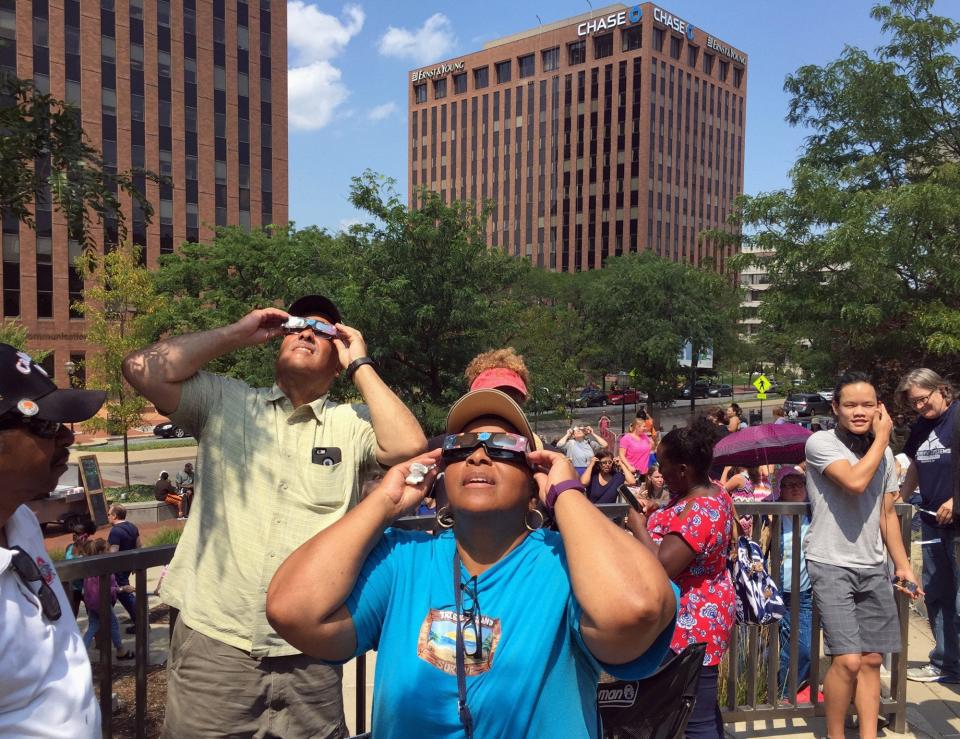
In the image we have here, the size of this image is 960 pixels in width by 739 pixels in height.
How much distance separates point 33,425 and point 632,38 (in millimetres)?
95989

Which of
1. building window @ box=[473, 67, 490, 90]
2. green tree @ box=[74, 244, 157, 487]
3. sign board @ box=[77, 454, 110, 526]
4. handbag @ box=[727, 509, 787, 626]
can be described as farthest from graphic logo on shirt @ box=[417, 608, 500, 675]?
building window @ box=[473, 67, 490, 90]

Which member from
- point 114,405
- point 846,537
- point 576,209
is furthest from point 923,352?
point 576,209

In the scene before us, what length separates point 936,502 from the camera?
16.8 ft

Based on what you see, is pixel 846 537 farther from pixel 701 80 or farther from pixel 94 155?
pixel 701 80

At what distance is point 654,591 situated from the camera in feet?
5.31

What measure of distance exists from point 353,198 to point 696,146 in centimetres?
8895

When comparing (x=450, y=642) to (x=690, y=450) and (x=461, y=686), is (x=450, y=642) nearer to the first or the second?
(x=461, y=686)

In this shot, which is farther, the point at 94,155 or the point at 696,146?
the point at 696,146

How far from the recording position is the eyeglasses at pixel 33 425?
5.77 ft

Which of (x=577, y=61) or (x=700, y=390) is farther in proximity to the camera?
(x=577, y=61)

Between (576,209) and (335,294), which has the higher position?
(576,209)

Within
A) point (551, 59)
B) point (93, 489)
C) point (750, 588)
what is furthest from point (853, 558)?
point (551, 59)

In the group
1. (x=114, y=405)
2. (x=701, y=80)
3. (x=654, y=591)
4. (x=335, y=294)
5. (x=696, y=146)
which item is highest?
(x=701, y=80)

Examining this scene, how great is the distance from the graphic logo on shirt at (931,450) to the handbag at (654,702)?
3.49 meters
